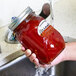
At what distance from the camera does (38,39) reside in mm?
457

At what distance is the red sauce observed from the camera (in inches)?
17.9

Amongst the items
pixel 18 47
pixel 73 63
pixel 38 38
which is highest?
pixel 38 38

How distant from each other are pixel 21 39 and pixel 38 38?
0.19 feet

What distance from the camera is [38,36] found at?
45 cm

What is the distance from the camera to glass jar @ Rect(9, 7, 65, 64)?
454 millimetres

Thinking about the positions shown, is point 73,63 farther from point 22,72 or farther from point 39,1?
point 39,1

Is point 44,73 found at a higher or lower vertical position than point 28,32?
lower

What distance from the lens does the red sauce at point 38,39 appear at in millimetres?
454

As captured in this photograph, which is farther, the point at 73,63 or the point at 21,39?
the point at 73,63

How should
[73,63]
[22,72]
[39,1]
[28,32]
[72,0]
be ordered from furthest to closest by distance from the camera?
[72,0] → [39,1] → [73,63] → [22,72] → [28,32]

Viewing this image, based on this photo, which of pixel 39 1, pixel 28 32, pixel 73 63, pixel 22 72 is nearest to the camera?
pixel 28 32

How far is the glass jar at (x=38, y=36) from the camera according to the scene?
0.45m

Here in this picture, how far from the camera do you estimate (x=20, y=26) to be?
0.46 m

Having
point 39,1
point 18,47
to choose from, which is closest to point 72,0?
point 39,1
